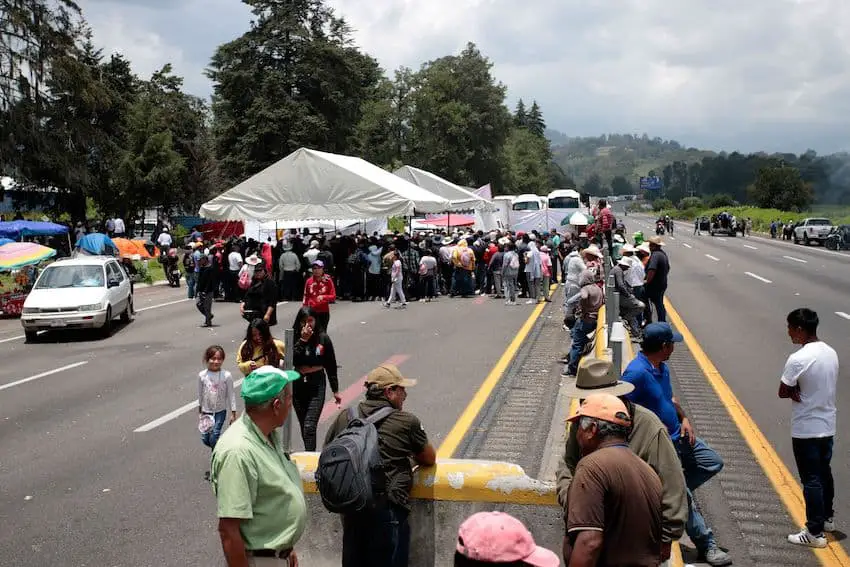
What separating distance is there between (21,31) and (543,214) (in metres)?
22.8

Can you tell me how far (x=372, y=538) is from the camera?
4625 mm

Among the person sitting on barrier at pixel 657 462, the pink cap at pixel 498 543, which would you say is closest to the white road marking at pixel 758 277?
the person sitting on barrier at pixel 657 462

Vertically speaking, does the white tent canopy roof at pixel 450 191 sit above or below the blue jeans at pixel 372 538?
above

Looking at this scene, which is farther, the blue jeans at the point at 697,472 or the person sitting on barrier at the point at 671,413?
the blue jeans at the point at 697,472

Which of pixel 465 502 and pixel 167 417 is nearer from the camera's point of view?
pixel 465 502

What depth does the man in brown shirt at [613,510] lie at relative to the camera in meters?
Answer: 3.53

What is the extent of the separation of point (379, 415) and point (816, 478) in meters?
3.43

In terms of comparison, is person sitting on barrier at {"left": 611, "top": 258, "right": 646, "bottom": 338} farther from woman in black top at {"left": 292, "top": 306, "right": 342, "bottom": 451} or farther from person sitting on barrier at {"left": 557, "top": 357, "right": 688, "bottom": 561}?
person sitting on barrier at {"left": 557, "top": 357, "right": 688, "bottom": 561}

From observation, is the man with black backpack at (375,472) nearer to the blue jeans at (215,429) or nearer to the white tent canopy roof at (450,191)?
the blue jeans at (215,429)

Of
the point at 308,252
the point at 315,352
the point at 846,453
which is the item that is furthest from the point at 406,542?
the point at 308,252

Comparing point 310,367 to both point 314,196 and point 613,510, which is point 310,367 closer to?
point 613,510

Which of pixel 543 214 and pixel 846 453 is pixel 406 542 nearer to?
pixel 846 453

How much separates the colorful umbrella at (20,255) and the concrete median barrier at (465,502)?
18.4m

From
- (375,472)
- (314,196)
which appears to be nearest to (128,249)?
(314,196)
